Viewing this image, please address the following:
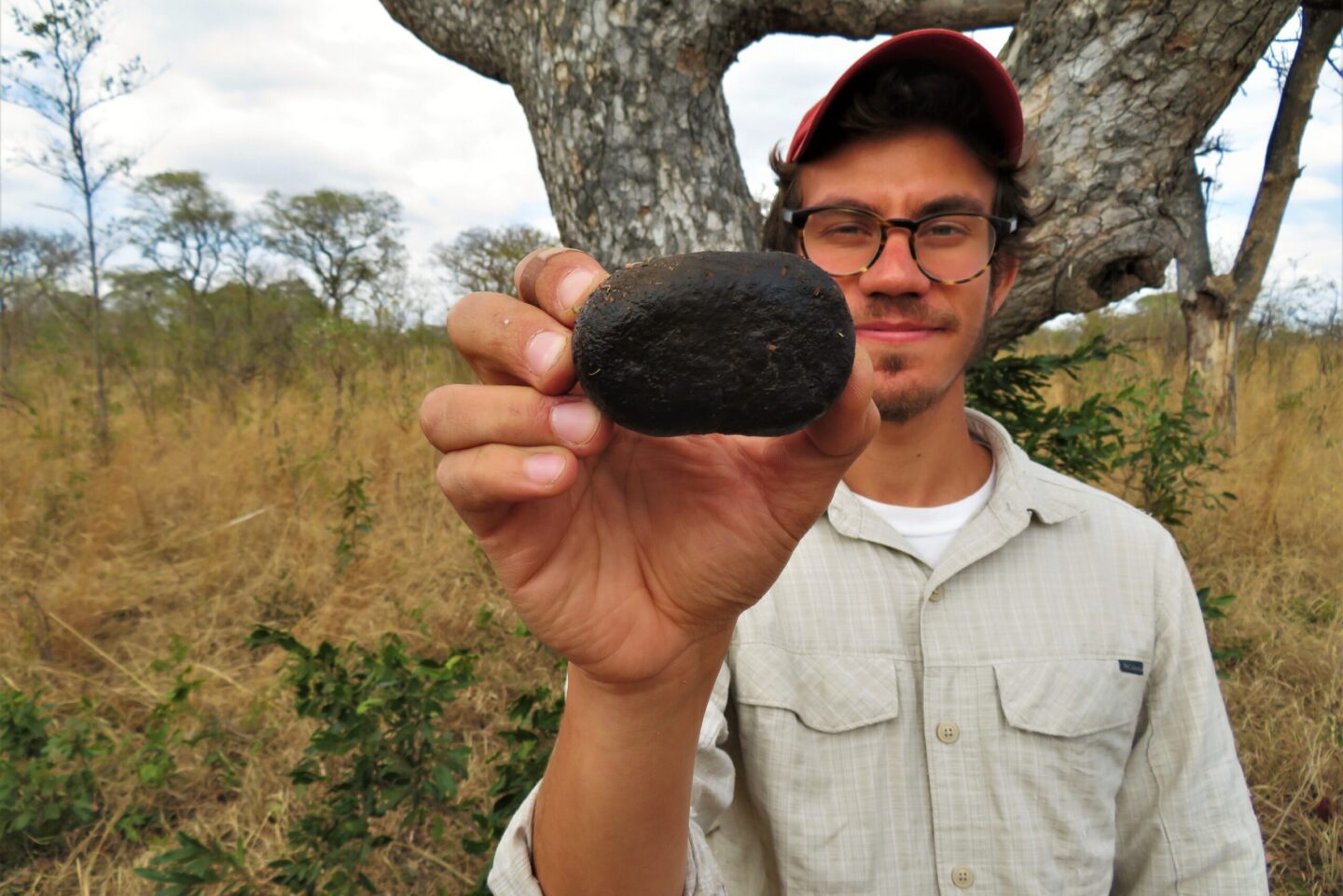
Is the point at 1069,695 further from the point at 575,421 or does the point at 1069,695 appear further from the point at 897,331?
the point at 575,421

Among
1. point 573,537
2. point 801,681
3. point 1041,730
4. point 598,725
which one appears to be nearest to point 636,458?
point 573,537

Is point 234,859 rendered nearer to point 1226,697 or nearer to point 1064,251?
point 1064,251

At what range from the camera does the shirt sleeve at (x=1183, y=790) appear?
1394 mm

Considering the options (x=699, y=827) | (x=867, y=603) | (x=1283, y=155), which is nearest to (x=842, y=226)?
(x=867, y=603)

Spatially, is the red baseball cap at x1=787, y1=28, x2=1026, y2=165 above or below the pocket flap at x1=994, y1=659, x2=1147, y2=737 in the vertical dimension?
above

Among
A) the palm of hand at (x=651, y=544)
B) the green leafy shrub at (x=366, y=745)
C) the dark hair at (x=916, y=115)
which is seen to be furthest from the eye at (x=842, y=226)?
the green leafy shrub at (x=366, y=745)

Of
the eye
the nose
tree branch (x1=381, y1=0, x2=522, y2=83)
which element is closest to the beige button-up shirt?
the nose

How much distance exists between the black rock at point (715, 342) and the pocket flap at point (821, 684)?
0.72 meters

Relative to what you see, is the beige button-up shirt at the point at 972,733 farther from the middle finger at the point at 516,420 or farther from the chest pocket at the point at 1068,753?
the middle finger at the point at 516,420

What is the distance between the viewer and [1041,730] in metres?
1.38

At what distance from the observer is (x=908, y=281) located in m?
1.56

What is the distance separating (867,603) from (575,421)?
90 centimetres

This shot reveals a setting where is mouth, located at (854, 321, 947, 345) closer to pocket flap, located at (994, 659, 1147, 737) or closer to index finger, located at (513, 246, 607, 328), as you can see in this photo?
pocket flap, located at (994, 659, 1147, 737)

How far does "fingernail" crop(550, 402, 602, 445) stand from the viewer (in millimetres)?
835
